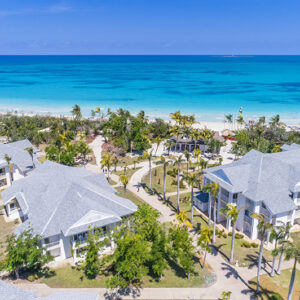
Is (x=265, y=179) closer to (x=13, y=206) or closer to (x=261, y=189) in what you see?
(x=261, y=189)

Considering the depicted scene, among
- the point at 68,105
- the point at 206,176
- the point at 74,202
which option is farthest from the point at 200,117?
the point at 74,202

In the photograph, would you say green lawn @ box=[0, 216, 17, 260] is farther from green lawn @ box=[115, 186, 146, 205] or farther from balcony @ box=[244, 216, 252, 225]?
balcony @ box=[244, 216, 252, 225]

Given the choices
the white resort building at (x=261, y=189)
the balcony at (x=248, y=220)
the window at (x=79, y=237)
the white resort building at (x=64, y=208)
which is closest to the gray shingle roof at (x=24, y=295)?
the white resort building at (x=64, y=208)

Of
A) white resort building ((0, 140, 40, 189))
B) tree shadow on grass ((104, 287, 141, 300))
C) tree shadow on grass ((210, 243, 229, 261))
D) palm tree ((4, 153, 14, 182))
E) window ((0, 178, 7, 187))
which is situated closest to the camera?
tree shadow on grass ((104, 287, 141, 300))

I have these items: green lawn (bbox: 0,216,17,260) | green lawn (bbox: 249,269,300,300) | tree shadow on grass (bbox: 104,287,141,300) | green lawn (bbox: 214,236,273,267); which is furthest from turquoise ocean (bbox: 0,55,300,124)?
tree shadow on grass (bbox: 104,287,141,300)

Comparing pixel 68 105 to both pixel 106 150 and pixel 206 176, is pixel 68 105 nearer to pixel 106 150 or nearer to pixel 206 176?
pixel 106 150

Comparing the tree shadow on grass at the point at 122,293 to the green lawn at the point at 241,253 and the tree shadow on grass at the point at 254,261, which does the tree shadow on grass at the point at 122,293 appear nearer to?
the green lawn at the point at 241,253

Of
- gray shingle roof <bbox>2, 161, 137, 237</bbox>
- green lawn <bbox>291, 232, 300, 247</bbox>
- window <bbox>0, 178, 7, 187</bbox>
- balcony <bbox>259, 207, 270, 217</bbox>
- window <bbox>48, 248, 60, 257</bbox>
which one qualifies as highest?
gray shingle roof <bbox>2, 161, 137, 237</bbox>
